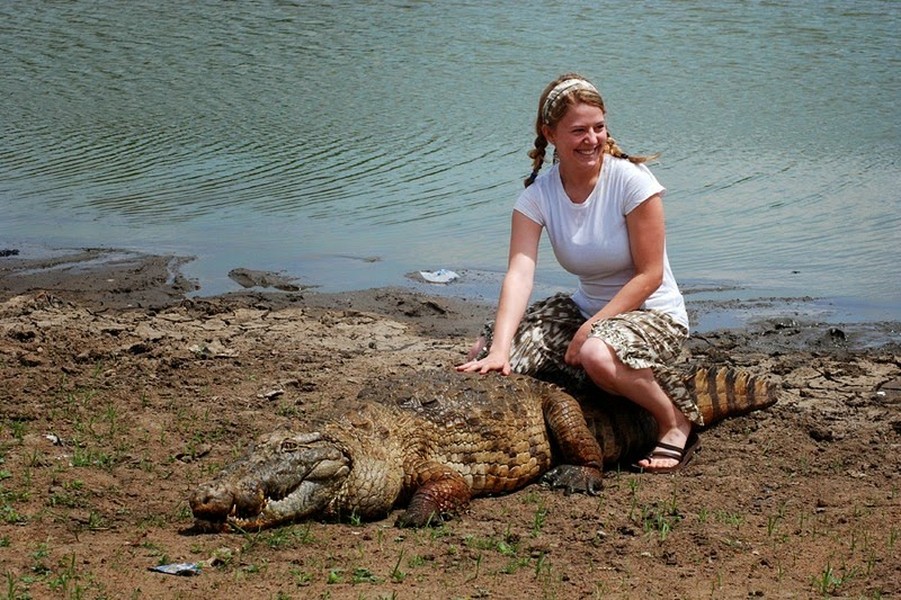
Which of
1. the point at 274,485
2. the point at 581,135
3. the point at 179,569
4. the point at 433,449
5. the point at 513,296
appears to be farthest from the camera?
the point at 513,296

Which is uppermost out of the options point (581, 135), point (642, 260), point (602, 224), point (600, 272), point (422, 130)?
point (581, 135)

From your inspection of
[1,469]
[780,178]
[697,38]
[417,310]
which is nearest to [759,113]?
[780,178]

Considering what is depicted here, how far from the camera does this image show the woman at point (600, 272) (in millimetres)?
5207

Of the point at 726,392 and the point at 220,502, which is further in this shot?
the point at 726,392

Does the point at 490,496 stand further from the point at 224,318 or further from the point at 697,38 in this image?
the point at 697,38

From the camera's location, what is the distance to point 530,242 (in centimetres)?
554

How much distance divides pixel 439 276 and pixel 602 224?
3883 millimetres

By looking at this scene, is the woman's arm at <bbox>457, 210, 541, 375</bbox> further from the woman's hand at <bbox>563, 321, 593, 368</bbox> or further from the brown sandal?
the brown sandal

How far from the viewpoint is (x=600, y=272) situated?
17.9ft

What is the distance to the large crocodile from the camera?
4.52m

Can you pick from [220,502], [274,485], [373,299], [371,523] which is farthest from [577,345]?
[373,299]

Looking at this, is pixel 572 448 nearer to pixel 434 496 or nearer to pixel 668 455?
pixel 668 455

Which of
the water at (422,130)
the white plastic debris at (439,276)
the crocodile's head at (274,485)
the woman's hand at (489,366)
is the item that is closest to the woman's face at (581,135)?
the woman's hand at (489,366)

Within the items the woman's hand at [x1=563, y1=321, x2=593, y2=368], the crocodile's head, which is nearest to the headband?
the woman's hand at [x1=563, y1=321, x2=593, y2=368]
